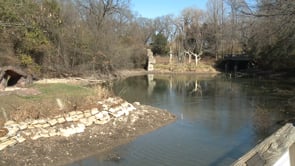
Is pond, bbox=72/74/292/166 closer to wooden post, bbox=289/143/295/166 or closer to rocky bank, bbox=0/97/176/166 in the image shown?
rocky bank, bbox=0/97/176/166

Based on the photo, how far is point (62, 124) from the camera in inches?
462

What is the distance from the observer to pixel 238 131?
13.5 meters

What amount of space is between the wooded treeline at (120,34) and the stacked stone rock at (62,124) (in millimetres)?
3089

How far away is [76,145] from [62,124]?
1.17 metres

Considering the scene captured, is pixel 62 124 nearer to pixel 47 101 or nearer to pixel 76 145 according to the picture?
pixel 76 145

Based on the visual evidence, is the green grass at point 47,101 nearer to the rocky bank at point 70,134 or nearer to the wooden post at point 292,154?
the rocky bank at point 70,134

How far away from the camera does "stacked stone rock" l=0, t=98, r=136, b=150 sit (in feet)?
33.9

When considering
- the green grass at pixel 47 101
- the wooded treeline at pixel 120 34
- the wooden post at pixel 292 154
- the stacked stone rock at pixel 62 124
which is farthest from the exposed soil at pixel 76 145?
the wooden post at pixel 292 154

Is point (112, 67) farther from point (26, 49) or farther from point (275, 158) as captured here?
point (275, 158)

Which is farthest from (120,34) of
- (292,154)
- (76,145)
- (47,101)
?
(292,154)

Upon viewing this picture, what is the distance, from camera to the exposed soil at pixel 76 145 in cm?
958

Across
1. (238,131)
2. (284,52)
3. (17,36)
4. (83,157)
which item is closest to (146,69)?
(284,52)

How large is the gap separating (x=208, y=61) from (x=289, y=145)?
175 ft

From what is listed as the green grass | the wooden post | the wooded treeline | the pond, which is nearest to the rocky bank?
the green grass
